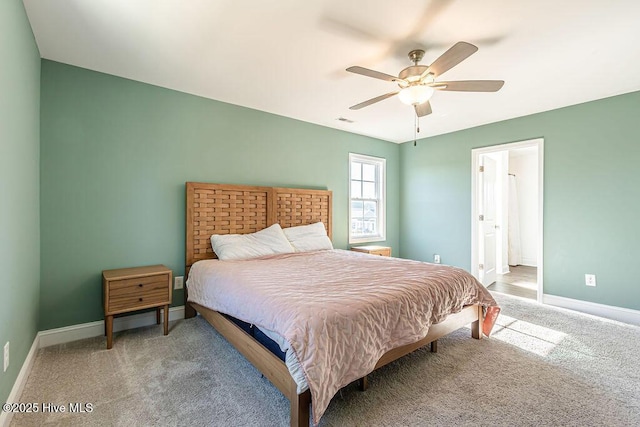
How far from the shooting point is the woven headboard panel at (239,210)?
3.15m

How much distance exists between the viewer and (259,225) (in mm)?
3656

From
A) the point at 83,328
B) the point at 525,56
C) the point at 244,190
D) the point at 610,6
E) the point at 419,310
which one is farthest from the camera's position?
the point at 244,190

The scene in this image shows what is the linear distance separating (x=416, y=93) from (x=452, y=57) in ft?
1.39

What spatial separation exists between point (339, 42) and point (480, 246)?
3.68 meters

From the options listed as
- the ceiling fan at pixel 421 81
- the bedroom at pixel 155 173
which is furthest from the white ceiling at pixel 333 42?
the ceiling fan at pixel 421 81

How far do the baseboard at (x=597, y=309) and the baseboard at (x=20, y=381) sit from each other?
16.3ft

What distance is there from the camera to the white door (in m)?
4.47

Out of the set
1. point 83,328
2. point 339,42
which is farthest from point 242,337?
point 339,42

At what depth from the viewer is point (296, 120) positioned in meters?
4.10

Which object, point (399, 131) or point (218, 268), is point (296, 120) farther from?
point (218, 268)

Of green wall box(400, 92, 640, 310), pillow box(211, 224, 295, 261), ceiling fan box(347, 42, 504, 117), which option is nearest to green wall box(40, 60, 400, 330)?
pillow box(211, 224, 295, 261)

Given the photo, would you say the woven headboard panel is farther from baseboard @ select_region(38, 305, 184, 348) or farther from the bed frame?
baseboard @ select_region(38, 305, 184, 348)

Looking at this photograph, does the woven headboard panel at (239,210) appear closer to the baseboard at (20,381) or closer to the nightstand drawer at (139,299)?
the nightstand drawer at (139,299)

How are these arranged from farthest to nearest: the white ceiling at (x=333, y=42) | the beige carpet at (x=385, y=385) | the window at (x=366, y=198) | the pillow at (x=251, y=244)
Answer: the window at (x=366, y=198)
the pillow at (x=251, y=244)
the white ceiling at (x=333, y=42)
the beige carpet at (x=385, y=385)
